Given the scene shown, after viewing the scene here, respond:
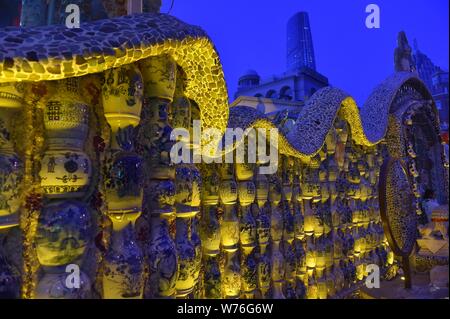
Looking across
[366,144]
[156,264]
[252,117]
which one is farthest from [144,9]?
[366,144]

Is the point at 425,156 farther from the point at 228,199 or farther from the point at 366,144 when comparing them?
the point at 228,199

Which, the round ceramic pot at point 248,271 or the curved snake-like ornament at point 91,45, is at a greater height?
the curved snake-like ornament at point 91,45

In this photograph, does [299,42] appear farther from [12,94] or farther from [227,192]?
[12,94]

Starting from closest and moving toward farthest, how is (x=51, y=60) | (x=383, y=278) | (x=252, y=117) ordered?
(x=51, y=60) < (x=252, y=117) < (x=383, y=278)

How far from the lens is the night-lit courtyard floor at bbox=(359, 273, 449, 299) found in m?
3.38

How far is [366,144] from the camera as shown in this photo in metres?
4.06

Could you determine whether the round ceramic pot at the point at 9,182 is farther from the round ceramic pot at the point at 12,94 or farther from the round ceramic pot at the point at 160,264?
the round ceramic pot at the point at 160,264

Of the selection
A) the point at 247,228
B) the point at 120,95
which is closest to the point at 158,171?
the point at 120,95

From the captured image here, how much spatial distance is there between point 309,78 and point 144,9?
20272 mm

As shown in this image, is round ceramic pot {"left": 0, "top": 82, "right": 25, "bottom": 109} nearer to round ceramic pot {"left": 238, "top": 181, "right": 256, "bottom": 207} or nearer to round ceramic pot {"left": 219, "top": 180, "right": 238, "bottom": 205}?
round ceramic pot {"left": 219, "top": 180, "right": 238, "bottom": 205}

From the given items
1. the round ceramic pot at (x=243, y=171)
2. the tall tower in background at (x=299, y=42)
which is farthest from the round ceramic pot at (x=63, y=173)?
the tall tower in background at (x=299, y=42)

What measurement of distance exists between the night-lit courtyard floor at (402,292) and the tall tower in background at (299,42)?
119 ft

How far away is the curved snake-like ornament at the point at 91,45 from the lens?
3.11ft
